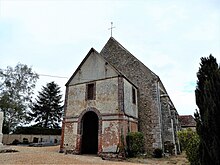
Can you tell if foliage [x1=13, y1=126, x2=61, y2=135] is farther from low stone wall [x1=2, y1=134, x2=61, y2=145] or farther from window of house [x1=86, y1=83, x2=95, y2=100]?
window of house [x1=86, y1=83, x2=95, y2=100]

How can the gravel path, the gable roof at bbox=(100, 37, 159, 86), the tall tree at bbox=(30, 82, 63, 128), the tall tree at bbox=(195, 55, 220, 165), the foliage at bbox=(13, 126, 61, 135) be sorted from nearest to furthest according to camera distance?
the tall tree at bbox=(195, 55, 220, 165) → the gravel path → the gable roof at bbox=(100, 37, 159, 86) → the foliage at bbox=(13, 126, 61, 135) → the tall tree at bbox=(30, 82, 63, 128)

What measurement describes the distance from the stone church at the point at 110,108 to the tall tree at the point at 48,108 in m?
26.8

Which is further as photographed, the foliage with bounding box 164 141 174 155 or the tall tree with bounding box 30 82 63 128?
the tall tree with bounding box 30 82 63 128

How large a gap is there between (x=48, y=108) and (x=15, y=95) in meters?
11.9

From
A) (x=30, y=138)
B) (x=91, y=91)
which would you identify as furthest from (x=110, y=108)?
(x=30, y=138)

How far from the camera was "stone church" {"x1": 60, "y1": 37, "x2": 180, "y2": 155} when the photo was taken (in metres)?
14.8

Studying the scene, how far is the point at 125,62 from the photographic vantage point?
20484 mm

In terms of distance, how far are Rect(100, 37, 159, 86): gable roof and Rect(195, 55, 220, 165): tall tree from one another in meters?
12.3

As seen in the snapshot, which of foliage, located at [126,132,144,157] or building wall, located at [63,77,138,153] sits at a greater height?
building wall, located at [63,77,138,153]

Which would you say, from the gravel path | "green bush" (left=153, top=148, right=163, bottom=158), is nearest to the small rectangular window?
the gravel path

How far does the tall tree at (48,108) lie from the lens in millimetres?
42188

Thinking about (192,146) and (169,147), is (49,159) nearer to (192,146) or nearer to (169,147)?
(192,146)

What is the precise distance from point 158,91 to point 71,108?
26.5 ft

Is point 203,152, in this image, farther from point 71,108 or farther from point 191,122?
point 191,122
